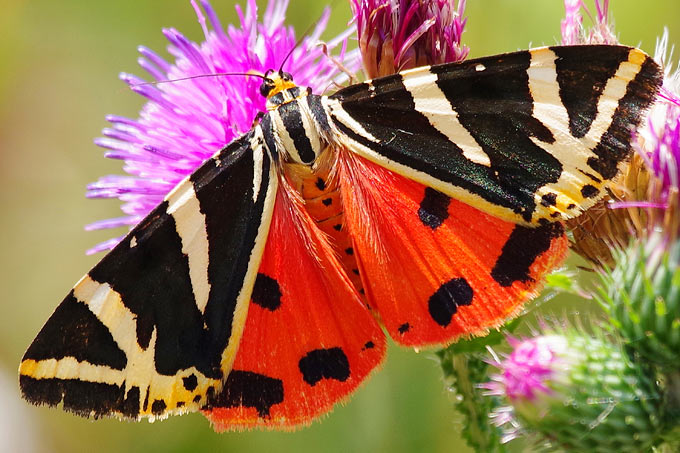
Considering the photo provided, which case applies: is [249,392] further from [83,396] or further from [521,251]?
[521,251]

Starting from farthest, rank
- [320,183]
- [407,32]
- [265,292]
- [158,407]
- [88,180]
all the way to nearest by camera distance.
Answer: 1. [88,180]
2. [407,32]
3. [320,183]
4. [265,292]
5. [158,407]

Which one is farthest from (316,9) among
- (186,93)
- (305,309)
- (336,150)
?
(305,309)

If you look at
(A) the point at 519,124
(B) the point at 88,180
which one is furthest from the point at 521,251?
(B) the point at 88,180

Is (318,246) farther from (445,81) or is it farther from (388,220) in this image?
(445,81)

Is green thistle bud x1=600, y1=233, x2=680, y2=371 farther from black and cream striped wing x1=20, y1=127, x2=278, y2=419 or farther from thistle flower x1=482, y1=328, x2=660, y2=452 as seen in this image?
black and cream striped wing x1=20, y1=127, x2=278, y2=419

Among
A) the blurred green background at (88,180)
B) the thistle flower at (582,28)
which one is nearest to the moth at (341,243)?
the thistle flower at (582,28)

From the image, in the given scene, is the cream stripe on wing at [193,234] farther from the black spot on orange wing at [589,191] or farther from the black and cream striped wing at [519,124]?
the black spot on orange wing at [589,191]
